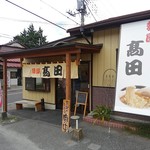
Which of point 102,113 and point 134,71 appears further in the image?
point 102,113

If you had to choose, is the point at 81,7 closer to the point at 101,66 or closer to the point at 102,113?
the point at 101,66

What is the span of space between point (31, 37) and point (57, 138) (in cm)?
4790

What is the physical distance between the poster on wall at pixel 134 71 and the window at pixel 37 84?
5.31 m

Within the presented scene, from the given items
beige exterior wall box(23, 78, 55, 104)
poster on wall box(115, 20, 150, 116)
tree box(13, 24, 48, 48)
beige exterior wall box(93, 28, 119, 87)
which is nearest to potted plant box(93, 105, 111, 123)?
beige exterior wall box(93, 28, 119, 87)

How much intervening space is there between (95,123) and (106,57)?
8.73ft

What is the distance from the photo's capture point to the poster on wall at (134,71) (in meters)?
5.74

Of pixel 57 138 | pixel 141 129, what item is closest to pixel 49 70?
pixel 57 138

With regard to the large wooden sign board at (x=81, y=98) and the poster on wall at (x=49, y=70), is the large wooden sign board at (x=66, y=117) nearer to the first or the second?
the poster on wall at (x=49, y=70)

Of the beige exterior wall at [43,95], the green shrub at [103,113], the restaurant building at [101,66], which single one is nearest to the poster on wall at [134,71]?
the restaurant building at [101,66]

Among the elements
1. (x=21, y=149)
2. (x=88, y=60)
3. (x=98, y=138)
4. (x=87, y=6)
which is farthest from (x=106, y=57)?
(x=87, y=6)

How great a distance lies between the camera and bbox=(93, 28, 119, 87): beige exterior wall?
782 centimetres

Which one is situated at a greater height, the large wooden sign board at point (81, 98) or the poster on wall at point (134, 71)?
the poster on wall at point (134, 71)

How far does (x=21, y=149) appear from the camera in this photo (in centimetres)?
567

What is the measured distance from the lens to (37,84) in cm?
1144
